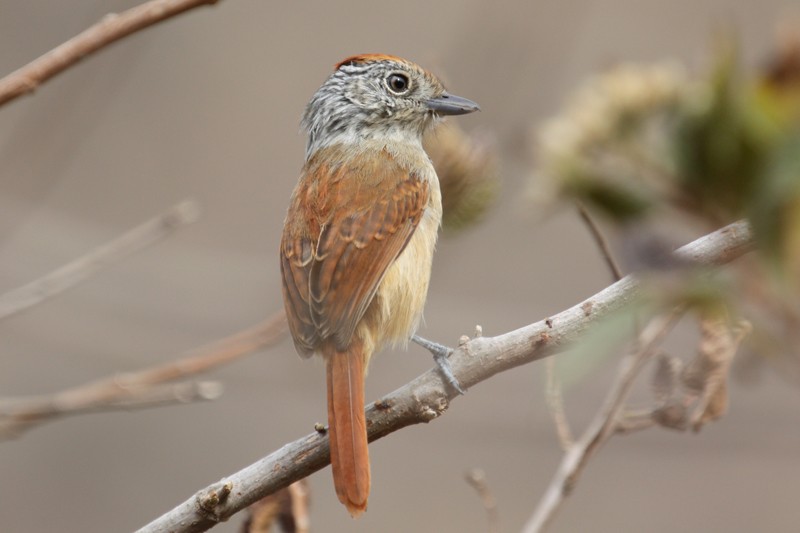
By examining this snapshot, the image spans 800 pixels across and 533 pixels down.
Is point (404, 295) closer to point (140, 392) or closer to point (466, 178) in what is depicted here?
point (466, 178)

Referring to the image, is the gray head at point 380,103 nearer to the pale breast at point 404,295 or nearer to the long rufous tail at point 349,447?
the pale breast at point 404,295

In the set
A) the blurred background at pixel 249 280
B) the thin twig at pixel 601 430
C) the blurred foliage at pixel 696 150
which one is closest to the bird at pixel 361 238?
the thin twig at pixel 601 430

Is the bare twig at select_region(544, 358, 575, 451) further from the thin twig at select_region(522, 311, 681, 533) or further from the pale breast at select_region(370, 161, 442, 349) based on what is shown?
the pale breast at select_region(370, 161, 442, 349)

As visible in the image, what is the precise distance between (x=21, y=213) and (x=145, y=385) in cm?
241

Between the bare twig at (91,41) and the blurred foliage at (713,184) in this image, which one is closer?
the blurred foliage at (713,184)

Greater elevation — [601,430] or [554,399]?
[554,399]

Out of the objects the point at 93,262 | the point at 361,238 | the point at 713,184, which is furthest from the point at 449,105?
the point at 713,184

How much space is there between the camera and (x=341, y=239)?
3.40 m

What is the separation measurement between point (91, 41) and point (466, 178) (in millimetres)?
1695

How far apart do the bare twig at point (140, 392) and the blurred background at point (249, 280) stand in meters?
1.44

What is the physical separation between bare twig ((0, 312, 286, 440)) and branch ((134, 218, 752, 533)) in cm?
45

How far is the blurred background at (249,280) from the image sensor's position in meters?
5.54

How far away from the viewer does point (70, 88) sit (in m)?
4.70

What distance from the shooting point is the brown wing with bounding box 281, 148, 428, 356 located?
3.19 m
